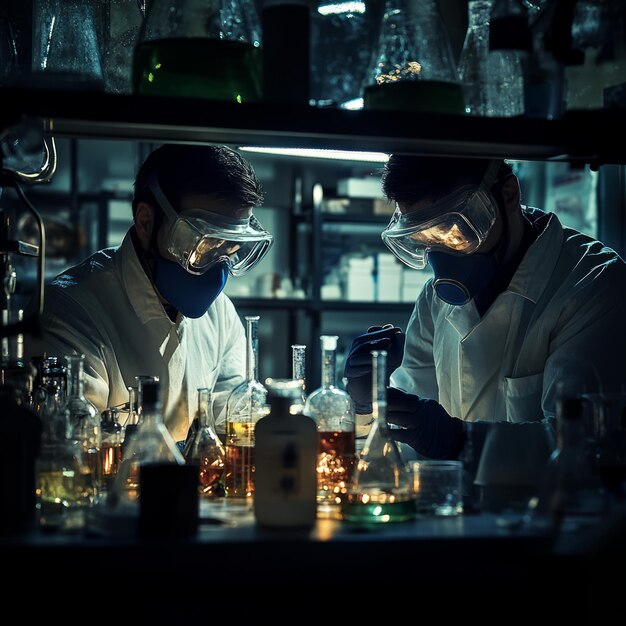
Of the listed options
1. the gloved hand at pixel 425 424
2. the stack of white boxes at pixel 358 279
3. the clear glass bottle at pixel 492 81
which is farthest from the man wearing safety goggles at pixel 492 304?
the stack of white boxes at pixel 358 279

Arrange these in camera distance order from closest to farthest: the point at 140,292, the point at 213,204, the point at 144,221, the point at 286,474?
the point at 286,474 < the point at 213,204 < the point at 144,221 < the point at 140,292

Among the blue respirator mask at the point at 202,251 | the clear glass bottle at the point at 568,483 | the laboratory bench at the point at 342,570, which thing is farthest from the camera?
the blue respirator mask at the point at 202,251

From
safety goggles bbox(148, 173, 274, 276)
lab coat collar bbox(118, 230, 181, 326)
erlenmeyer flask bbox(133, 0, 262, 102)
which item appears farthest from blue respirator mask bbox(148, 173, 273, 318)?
erlenmeyer flask bbox(133, 0, 262, 102)

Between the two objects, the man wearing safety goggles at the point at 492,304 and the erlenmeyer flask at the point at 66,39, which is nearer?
the erlenmeyer flask at the point at 66,39

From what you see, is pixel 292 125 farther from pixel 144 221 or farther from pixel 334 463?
pixel 144 221

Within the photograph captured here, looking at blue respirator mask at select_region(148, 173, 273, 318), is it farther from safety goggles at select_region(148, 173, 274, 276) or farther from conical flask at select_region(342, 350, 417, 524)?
conical flask at select_region(342, 350, 417, 524)

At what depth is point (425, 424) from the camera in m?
2.12

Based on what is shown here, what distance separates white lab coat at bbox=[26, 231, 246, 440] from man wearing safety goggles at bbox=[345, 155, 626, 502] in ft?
2.42

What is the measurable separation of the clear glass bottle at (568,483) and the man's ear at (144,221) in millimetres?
1523

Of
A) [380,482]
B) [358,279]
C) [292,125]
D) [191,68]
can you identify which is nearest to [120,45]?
[191,68]

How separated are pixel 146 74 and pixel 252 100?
19 cm

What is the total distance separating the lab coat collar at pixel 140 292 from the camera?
2.76 m

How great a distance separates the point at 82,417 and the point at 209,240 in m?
0.68

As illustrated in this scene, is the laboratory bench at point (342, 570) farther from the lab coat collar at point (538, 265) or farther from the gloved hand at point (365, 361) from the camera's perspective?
the lab coat collar at point (538, 265)
